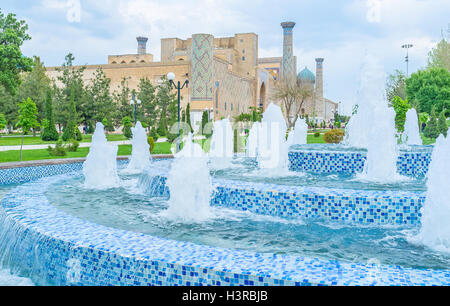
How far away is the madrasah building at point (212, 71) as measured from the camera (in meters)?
36.5

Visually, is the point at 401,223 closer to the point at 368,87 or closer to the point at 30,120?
the point at 368,87

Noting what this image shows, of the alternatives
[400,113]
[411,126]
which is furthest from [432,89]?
[411,126]

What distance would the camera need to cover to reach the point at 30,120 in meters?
12.1

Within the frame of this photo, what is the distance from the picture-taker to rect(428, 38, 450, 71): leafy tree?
35388 millimetres

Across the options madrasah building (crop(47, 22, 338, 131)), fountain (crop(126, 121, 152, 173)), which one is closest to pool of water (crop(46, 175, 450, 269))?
fountain (crop(126, 121, 152, 173))

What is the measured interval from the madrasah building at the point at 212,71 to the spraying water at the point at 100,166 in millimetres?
27779

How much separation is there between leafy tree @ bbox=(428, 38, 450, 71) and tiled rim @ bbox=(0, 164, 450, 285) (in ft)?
124

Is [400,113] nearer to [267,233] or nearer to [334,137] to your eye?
[334,137]

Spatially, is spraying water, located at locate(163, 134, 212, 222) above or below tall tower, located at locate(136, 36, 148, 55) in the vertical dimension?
below

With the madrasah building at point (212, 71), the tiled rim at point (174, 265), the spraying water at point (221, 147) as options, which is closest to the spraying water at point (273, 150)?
the spraying water at point (221, 147)

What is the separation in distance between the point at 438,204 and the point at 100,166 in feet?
16.6

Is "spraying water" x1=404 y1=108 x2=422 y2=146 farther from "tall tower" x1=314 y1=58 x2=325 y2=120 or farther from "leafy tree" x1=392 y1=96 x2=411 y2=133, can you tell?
"tall tower" x1=314 y1=58 x2=325 y2=120

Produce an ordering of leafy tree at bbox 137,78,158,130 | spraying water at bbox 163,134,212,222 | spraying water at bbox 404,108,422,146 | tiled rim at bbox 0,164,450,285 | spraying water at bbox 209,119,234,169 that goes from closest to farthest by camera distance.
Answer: tiled rim at bbox 0,164,450,285 → spraying water at bbox 163,134,212,222 → spraying water at bbox 209,119,234,169 → spraying water at bbox 404,108,422,146 → leafy tree at bbox 137,78,158,130
